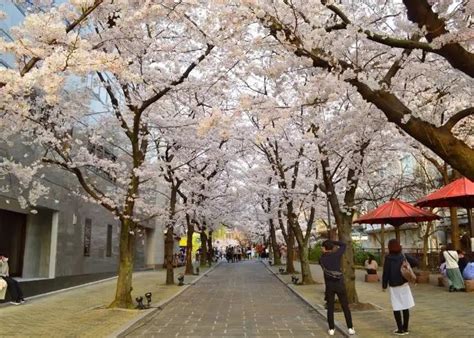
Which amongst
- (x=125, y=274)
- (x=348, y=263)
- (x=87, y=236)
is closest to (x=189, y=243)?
(x=87, y=236)

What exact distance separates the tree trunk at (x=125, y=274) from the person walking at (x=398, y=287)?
7116mm

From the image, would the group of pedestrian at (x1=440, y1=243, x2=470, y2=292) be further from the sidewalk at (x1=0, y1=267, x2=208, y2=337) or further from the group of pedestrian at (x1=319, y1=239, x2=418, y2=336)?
the sidewalk at (x1=0, y1=267, x2=208, y2=337)

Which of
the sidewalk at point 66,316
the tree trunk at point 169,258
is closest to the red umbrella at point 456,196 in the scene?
the sidewalk at point 66,316

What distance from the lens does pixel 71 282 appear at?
63.5ft

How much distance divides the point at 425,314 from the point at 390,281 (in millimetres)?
2836

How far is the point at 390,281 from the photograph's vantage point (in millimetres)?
8812

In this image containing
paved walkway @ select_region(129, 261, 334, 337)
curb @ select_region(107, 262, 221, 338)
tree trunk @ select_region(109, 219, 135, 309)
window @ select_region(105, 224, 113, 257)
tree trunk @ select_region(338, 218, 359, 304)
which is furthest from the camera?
window @ select_region(105, 224, 113, 257)

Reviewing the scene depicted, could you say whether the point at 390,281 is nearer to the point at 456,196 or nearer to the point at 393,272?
the point at 393,272

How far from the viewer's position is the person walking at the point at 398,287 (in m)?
8.60

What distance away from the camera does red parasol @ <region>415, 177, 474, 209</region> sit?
15414 millimetres

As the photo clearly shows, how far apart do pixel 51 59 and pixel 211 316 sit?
26.5 feet

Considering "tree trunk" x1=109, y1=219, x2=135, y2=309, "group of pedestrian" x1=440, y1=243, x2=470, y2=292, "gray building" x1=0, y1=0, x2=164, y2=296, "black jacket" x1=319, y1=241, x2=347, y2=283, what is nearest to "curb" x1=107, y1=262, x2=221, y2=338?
"tree trunk" x1=109, y1=219, x2=135, y2=309

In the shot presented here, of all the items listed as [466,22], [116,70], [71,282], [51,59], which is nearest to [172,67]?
[116,70]

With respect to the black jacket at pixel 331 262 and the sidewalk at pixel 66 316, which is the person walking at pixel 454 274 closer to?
the black jacket at pixel 331 262
